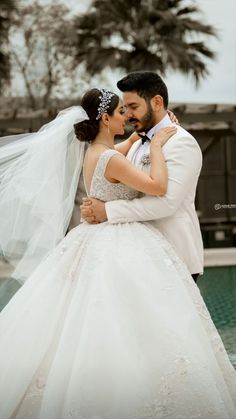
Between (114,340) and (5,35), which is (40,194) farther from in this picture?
(5,35)

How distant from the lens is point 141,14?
19.6 m

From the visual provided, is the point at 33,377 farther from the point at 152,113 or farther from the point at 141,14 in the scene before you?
the point at 141,14

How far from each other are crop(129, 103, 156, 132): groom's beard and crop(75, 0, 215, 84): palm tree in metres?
16.3

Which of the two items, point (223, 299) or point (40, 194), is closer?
point (40, 194)

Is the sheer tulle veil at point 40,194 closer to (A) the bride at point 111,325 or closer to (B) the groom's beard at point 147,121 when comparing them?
(A) the bride at point 111,325

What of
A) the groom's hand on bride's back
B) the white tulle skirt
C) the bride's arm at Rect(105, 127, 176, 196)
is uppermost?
the bride's arm at Rect(105, 127, 176, 196)

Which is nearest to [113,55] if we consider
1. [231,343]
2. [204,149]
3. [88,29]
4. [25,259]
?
[88,29]

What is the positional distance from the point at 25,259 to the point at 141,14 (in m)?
16.9

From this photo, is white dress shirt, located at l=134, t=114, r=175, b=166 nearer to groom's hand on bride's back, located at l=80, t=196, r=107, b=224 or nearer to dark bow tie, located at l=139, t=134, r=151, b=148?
dark bow tie, located at l=139, t=134, r=151, b=148

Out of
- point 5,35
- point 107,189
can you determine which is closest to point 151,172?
point 107,189

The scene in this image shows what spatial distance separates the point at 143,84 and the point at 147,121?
171 millimetres

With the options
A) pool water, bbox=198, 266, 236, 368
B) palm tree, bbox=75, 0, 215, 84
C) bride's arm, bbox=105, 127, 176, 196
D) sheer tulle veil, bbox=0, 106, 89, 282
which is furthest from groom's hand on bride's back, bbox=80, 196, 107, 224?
palm tree, bbox=75, 0, 215, 84

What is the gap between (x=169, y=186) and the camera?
10.3ft

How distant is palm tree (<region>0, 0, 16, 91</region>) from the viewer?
1877 centimetres
